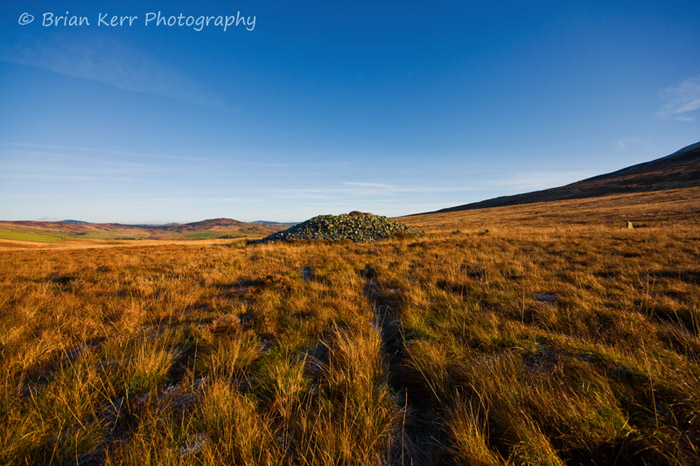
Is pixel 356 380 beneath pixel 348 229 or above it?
beneath

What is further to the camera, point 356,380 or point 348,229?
point 348,229

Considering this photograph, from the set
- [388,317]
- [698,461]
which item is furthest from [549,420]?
[388,317]

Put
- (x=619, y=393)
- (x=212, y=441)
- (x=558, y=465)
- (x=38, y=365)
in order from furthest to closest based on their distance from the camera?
(x=38, y=365) → (x=619, y=393) → (x=212, y=441) → (x=558, y=465)

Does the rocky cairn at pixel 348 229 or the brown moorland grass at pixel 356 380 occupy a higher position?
the rocky cairn at pixel 348 229

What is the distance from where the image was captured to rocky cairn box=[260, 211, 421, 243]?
18734 millimetres

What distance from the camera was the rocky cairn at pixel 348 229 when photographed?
61.5ft

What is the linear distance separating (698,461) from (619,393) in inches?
21.5

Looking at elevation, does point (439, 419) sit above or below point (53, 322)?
below

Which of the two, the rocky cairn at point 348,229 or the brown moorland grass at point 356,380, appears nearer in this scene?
the brown moorland grass at point 356,380

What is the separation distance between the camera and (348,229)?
1958cm

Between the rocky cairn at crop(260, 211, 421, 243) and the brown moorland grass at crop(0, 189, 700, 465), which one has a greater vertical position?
the rocky cairn at crop(260, 211, 421, 243)

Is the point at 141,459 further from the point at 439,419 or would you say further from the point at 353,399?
the point at 439,419

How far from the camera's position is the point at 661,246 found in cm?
965

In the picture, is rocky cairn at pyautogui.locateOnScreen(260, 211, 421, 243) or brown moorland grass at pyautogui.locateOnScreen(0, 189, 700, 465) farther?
rocky cairn at pyautogui.locateOnScreen(260, 211, 421, 243)
